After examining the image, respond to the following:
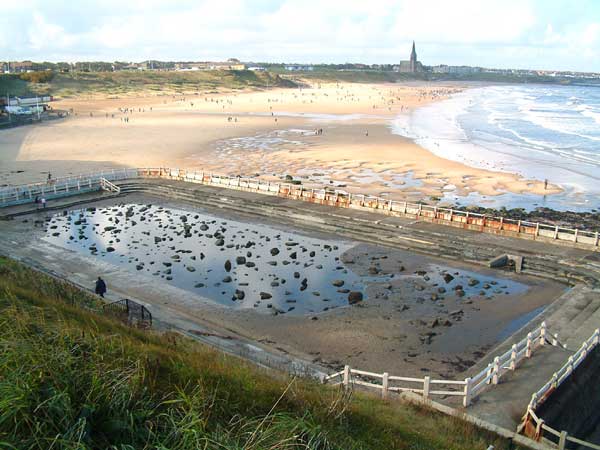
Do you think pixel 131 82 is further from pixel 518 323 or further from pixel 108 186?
pixel 518 323

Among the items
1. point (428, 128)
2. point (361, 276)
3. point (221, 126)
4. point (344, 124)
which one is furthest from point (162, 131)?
point (361, 276)

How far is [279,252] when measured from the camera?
22953 millimetres

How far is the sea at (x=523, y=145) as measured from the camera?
3475 cm

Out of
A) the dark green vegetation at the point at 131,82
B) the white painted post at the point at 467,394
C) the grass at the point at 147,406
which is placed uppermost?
the dark green vegetation at the point at 131,82

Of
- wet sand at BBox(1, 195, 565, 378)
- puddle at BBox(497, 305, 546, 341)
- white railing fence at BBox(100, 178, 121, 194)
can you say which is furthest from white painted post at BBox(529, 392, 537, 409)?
white railing fence at BBox(100, 178, 121, 194)

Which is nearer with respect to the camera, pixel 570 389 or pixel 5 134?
pixel 570 389

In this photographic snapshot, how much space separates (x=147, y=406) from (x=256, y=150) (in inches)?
1867

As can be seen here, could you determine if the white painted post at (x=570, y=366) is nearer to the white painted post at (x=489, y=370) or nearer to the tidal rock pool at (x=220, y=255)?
the white painted post at (x=489, y=370)

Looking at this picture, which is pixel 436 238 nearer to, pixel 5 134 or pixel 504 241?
pixel 504 241

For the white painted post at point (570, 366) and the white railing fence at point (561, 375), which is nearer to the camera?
the white railing fence at point (561, 375)

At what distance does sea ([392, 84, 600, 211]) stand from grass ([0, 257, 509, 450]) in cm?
2829

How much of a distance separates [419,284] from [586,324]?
576 centimetres

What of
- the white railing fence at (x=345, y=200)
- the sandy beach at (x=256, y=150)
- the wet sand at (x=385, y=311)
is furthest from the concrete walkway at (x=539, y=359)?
the sandy beach at (x=256, y=150)

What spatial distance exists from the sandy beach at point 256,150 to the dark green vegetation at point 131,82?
68.9ft
